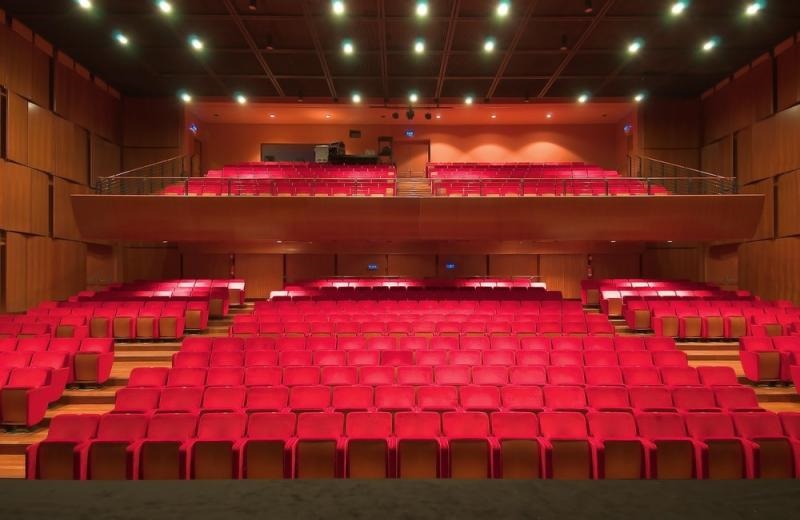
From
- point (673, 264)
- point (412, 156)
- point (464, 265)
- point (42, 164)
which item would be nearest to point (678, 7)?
point (673, 264)

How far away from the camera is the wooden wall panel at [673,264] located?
13.6 metres

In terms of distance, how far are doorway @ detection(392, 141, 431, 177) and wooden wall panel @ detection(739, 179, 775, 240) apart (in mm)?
8153

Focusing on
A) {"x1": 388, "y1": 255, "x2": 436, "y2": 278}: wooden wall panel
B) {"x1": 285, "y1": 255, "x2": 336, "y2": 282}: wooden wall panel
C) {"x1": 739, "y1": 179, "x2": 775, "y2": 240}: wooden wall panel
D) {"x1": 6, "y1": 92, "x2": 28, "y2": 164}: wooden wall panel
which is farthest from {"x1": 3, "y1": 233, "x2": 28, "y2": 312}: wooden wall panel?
{"x1": 739, "y1": 179, "x2": 775, "y2": 240}: wooden wall panel

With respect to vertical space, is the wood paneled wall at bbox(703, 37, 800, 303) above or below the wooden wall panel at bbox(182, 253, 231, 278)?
above

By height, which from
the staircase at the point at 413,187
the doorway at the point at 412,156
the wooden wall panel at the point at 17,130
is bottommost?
the staircase at the point at 413,187

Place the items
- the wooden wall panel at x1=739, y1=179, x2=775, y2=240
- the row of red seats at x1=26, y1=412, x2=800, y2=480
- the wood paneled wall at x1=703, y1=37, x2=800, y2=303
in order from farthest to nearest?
1. the wooden wall panel at x1=739, y1=179, x2=775, y2=240
2. the wood paneled wall at x1=703, y1=37, x2=800, y2=303
3. the row of red seats at x1=26, y1=412, x2=800, y2=480

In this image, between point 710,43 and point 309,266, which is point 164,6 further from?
point 710,43

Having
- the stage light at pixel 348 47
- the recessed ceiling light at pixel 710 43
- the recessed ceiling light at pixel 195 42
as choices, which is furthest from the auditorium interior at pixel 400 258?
the stage light at pixel 348 47

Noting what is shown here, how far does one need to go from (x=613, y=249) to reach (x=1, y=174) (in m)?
13.5

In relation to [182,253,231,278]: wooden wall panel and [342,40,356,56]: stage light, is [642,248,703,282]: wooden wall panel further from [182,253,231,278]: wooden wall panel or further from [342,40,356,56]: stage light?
[182,253,231,278]: wooden wall panel

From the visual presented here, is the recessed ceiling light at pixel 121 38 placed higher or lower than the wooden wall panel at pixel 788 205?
higher

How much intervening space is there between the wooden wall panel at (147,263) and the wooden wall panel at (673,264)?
12.5m

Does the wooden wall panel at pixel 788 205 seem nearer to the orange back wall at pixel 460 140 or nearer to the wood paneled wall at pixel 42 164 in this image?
the orange back wall at pixel 460 140

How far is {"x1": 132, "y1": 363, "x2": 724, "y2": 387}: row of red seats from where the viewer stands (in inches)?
206
